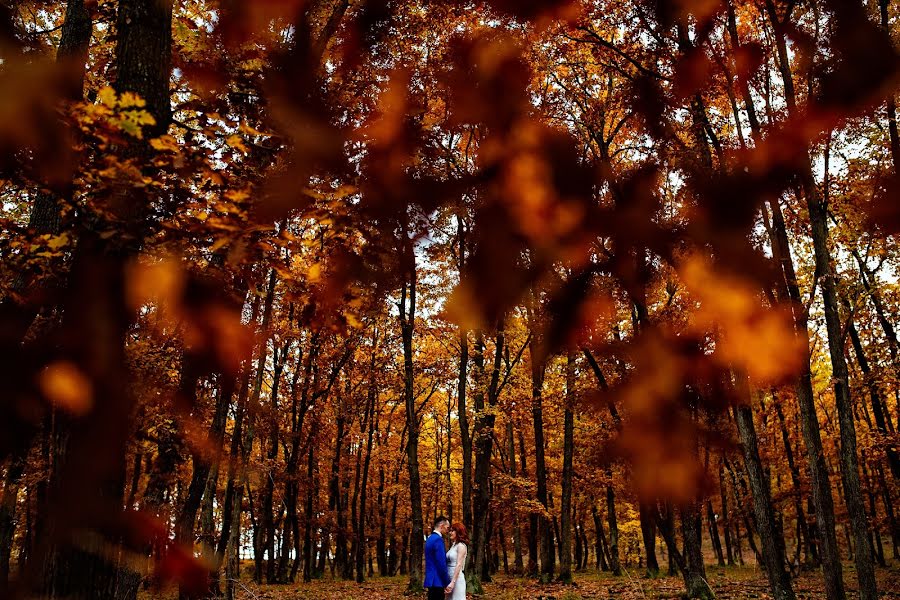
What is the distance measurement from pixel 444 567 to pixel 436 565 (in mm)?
102

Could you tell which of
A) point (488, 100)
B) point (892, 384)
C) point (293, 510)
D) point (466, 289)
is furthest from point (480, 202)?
point (293, 510)

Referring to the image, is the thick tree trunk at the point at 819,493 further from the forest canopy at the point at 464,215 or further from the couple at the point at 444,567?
the forest canopy at the point at 464,215

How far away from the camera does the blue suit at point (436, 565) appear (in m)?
6.60

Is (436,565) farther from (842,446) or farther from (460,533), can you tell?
(842,446)

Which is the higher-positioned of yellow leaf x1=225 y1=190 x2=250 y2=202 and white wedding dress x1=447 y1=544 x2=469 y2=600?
yellow leaf x1=225 y1=190 x2=250 y2=202

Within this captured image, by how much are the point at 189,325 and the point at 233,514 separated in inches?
435

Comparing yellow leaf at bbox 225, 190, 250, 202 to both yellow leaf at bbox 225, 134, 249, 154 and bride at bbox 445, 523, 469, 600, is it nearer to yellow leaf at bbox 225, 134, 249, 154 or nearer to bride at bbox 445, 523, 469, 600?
yellow leaf at bbox 225, 134, 249, 154

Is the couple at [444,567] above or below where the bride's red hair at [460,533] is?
below

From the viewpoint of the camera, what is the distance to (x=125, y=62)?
3.33m

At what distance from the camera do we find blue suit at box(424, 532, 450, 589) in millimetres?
6598

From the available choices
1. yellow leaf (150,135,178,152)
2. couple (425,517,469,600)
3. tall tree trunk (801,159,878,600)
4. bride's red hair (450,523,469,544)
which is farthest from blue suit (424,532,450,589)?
yellow leaf (150,135,178,152)

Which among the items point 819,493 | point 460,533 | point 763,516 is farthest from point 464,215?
point 763,516

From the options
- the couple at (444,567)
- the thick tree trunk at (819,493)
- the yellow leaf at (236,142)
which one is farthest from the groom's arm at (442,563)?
the yellow leaf at (236,142)

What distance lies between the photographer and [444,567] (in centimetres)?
661
